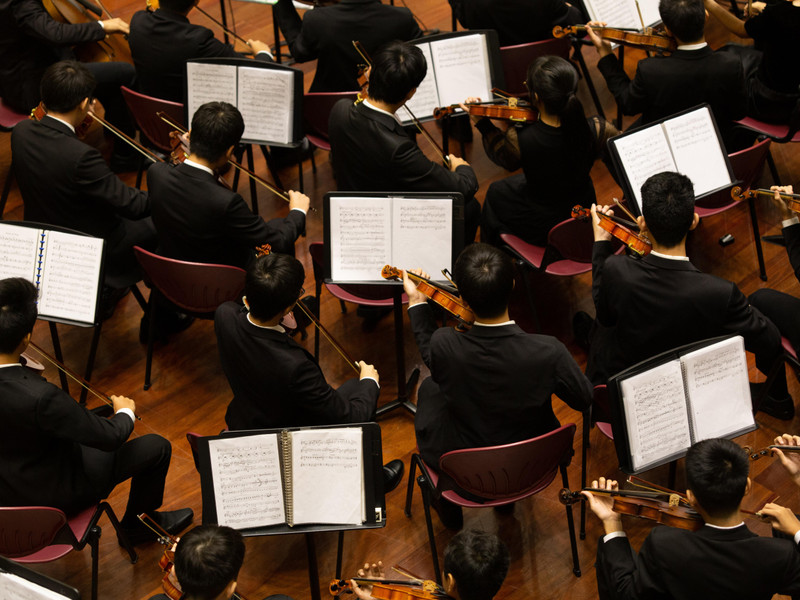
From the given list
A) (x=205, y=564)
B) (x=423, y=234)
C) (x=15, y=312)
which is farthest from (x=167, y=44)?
(x=205, y=564)

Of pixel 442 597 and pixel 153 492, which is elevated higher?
pixel 442 597

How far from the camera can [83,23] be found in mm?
5105

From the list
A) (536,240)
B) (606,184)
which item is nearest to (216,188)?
(536,240)

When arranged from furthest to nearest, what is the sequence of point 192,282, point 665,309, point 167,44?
point 167,44, point 192,282, point 665,309

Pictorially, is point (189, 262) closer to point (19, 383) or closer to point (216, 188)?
point (216, 188)

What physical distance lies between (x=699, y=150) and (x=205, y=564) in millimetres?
2713

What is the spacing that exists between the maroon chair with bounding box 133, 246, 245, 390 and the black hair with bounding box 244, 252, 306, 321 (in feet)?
2.04

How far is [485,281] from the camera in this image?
3.07 metres

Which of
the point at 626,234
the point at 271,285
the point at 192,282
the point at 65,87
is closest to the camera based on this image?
the point at 271,285

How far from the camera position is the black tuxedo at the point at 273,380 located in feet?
10.7

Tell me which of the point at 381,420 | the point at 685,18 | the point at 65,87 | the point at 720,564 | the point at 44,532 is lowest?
the point at 381,420

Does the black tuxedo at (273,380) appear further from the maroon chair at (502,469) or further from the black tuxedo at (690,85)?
the black tuxedo at (690,85)

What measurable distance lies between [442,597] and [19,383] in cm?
156

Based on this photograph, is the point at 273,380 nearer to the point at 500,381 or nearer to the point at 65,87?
the point at 500,381
